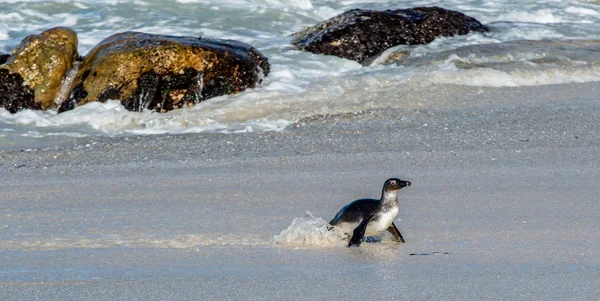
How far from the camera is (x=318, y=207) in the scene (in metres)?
4.74

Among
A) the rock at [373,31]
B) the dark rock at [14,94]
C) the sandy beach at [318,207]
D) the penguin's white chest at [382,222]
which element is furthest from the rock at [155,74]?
the penguin's white chest at [382,222]

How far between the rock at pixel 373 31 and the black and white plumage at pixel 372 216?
6.64 metres

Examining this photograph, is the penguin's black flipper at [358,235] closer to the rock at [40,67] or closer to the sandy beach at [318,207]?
the sandy beach at [318,207]

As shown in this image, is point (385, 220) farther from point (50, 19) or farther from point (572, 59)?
point (50, 19)

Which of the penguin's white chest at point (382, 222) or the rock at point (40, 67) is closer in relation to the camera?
the penguin's white chest at point (382, 222)

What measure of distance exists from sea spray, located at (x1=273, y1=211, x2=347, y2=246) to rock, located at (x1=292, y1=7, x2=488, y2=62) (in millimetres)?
6722

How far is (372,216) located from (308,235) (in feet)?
1.02

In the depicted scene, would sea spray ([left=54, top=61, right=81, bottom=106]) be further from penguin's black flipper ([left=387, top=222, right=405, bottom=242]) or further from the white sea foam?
penguin's black flipper ([left=387, top=222, right=405, bottom=242])

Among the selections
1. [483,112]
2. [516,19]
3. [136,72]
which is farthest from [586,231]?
[516,19]

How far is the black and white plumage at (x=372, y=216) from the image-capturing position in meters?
3.96

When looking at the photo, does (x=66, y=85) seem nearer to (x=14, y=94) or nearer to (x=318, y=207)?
(x=14, y=94)

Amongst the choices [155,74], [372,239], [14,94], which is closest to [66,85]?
[14,94]

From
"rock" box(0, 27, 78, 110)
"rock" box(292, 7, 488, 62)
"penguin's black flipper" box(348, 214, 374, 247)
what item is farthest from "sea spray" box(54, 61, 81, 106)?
"penguin's black flipper" box(348, 214, 374, 247)

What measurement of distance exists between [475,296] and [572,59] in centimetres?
746
